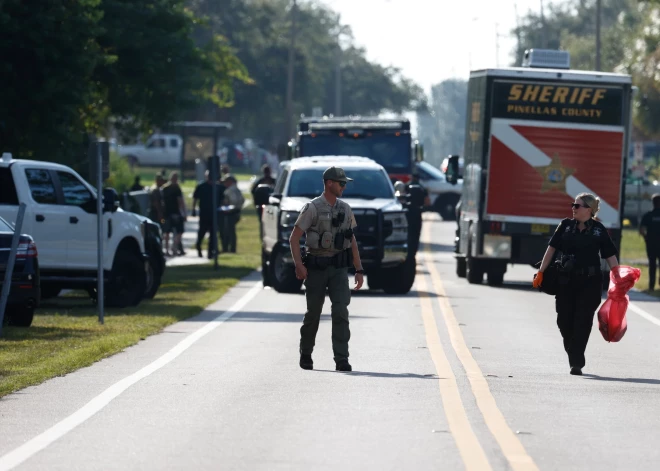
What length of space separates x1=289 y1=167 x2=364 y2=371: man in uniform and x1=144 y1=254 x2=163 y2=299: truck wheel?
8927 millimetres

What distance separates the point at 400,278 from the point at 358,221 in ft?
4.54

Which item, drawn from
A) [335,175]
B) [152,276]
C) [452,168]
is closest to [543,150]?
[452,168]

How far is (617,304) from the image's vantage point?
582 inches

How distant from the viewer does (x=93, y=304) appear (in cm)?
2286

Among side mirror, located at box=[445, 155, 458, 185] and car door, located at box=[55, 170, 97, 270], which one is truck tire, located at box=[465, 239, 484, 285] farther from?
car door, located at box=[55, 170, 97, 270]

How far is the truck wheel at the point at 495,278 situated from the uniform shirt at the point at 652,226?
8.60 feet

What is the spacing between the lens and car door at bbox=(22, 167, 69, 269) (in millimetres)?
20938

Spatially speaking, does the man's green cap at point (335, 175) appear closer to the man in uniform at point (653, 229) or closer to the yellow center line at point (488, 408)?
the yellow center line at point (488, 408)

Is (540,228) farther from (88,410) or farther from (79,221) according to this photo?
(88,410)

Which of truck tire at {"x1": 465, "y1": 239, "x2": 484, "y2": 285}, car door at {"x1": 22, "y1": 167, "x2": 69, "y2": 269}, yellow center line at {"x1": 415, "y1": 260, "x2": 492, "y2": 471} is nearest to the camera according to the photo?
A: yellow center line at {"x1": 415, "y1": 260, "x2": 492, "y2": 471}

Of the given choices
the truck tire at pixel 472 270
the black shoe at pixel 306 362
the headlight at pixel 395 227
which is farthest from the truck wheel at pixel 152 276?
the black shoe at pixel 306 362

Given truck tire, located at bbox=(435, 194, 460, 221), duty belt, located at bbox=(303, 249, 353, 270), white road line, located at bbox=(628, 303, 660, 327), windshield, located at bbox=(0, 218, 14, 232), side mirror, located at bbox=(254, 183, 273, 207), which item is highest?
duty belt, located at bbox=(303, 249, 353, 270)

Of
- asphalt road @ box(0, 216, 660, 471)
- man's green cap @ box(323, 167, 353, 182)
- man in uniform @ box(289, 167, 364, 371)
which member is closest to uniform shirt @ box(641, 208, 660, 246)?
asphalt road @ box(0, 216, 660, 471)

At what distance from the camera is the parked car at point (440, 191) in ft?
175
